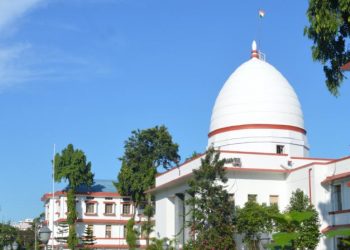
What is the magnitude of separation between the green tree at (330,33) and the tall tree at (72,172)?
40873 millimetres

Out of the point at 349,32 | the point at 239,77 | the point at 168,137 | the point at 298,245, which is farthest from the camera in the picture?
the point at 168,137

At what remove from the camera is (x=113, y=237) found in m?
58.9

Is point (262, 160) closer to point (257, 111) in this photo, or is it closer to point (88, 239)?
point (257, 111)

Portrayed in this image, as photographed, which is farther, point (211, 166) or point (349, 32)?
point (211, 166)

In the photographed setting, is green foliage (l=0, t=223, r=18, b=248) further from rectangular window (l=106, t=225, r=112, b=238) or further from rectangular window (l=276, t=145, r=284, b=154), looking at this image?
rectangular window (l=276, t=145, r=284, b=154)

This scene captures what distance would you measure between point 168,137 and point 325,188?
2535 cm

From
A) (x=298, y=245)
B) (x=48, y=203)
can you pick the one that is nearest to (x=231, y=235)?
(x=298, y=245)

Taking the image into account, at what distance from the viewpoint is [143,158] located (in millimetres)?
53656

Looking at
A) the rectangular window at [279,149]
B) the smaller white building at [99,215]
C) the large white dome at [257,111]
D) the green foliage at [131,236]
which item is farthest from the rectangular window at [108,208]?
the rectangular window at [279,149]

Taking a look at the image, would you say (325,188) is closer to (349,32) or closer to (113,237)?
(349,32)

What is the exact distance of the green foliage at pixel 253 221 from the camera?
96.8 feet

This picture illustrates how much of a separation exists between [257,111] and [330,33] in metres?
21.3

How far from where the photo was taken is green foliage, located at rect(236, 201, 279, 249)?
29516 mm

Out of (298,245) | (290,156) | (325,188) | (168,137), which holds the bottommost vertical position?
(298,245)
